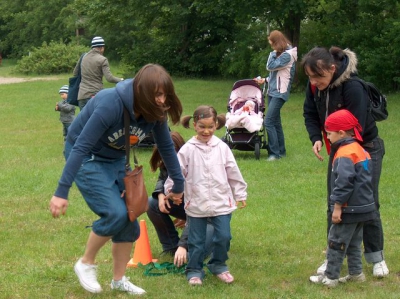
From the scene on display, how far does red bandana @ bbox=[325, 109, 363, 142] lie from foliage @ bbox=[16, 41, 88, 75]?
34661mm

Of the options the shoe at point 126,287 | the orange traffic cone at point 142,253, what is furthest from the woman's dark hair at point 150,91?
the orange traffic cone at point 142,253

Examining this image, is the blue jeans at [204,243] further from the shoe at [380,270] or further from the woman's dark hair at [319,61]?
the woman's dark hair at [319,61]

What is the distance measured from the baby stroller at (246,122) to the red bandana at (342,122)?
→ 21.4ft

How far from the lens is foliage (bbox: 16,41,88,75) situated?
39.3m

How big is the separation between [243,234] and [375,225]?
1.75 meters

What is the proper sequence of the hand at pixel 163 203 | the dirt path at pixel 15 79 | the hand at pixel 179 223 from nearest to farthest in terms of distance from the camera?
the hand at pixel 163 203
the hand at pixel 179 223
the dirt path at pixel 15 79

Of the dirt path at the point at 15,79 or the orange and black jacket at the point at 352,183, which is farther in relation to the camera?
the dirt path at the point at 15,79

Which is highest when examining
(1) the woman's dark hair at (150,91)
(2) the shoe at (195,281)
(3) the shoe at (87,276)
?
(1) the woman's dark hair at (150,91)

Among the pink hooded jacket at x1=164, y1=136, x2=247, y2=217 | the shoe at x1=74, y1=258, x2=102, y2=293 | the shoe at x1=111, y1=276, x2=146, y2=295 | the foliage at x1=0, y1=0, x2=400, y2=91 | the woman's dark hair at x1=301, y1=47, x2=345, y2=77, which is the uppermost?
the woman's dark hair at x1=301, y1=47, x2=345, y2=77

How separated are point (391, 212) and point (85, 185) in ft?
13.9

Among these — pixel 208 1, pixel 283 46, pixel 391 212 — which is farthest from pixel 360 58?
pixel 391 212

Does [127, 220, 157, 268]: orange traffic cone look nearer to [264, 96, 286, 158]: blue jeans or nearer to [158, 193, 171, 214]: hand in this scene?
[158, 193, 171, 214]: hand

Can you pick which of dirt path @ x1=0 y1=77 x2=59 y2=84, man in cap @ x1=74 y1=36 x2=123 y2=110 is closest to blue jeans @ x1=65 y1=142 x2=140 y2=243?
man in cap @ x1=74 y1=36 x2=123 y2=110

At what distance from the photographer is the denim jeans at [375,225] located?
229 inches
